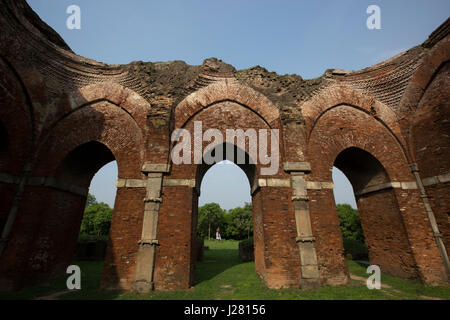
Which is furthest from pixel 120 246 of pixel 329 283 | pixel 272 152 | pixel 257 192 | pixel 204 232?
pixel 204 232

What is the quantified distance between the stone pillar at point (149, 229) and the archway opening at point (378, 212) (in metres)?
8.14

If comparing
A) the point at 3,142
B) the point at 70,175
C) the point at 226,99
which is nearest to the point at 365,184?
the point at 226,99

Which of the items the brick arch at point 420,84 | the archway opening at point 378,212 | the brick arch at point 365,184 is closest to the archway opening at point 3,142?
the brick arch at point 365,184

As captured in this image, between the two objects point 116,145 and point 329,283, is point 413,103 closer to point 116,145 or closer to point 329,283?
point 329,283

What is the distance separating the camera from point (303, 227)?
699cm

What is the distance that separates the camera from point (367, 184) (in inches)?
365

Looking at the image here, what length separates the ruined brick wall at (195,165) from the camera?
6.83 metres

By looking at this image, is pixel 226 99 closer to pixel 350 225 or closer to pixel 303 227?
pixel 303 227

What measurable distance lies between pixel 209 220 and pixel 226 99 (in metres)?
48.9

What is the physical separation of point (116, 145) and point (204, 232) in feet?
166

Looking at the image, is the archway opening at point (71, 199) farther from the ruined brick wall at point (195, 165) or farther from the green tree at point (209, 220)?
the green tree at point (209, 220)

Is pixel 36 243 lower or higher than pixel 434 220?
lower

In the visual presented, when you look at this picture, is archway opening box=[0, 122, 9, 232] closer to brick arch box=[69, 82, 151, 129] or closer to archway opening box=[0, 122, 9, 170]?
archway opening box=[0, 122, 9, 170]

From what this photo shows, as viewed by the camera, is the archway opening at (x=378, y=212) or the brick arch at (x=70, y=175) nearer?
the brick arch at (x=70, y=175)
